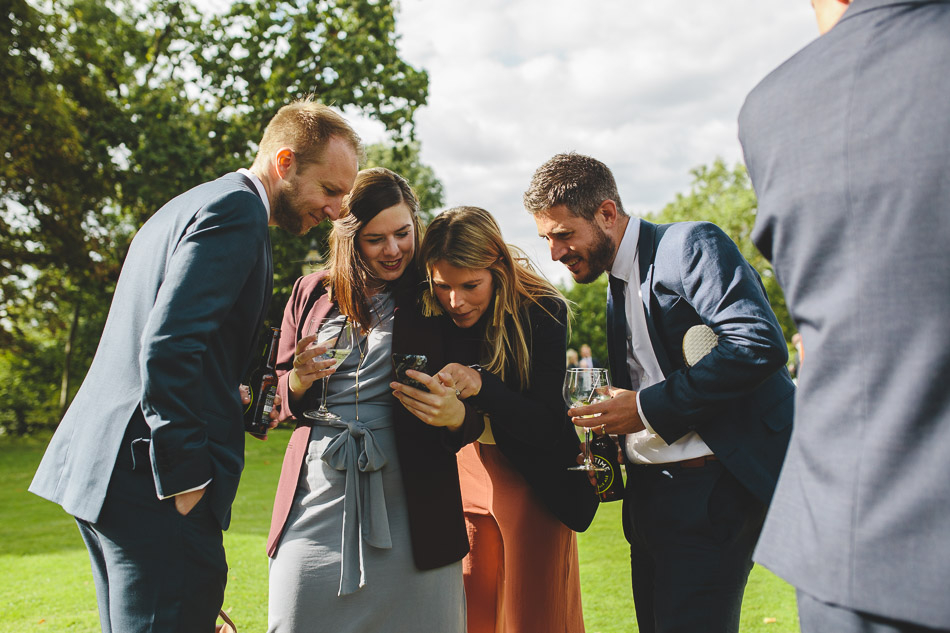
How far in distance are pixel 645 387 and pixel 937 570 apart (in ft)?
5.88

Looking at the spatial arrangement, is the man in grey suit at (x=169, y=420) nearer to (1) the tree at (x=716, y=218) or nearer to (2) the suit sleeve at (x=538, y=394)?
(2) the suit sleeve at (x=538, y=394)

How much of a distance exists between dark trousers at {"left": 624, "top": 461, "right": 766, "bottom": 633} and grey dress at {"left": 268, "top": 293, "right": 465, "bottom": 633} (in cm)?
89

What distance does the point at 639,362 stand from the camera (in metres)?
3.14

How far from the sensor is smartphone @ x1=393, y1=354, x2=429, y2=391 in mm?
2848

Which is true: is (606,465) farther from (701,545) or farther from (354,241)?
(354,241)

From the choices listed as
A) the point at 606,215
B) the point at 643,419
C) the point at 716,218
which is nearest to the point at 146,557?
the point at 643,419

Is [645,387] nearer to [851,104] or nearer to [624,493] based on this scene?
[624,493]

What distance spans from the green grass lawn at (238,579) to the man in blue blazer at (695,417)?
281 centimetres

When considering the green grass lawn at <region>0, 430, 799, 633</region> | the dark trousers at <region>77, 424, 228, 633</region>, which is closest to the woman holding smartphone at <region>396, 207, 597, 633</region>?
the dark trousers at <region>77, 424, 228, 633</region>

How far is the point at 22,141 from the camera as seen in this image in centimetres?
1628

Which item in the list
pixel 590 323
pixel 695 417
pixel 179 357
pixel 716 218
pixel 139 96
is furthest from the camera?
pixel 716 218

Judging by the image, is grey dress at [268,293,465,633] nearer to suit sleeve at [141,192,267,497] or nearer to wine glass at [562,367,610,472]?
suit sleeve at [141,192,267,497]

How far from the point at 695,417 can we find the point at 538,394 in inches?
34.7

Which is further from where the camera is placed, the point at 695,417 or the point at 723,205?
the point at 723,205
